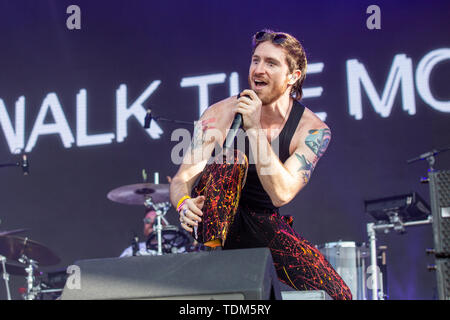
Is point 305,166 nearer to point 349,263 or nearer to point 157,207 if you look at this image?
point 349,263

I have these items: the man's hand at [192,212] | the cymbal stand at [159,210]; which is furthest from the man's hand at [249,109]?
the cymbal stand at [159,210]

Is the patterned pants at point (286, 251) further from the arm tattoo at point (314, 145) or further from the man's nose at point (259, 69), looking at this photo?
the man's nose at point (259, 69)

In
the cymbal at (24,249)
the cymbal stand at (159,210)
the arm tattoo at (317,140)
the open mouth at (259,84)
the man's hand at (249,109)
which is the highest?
the open mouth at (259,84)

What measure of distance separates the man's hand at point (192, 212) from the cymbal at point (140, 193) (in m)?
3.58

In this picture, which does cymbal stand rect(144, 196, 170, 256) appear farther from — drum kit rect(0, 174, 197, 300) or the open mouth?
the open mouth

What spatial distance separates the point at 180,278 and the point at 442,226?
3.48 ft

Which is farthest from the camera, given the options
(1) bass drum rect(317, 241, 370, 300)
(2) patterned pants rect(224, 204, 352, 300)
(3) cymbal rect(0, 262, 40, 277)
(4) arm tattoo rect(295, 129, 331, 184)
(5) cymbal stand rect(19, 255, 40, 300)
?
(3) cymbal rect(0, 262, 40, 277)

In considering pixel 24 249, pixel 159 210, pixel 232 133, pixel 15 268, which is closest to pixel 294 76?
pixel 232 133

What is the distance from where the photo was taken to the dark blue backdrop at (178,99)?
5.77 metres

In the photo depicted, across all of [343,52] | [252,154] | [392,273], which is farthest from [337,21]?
[252,154]

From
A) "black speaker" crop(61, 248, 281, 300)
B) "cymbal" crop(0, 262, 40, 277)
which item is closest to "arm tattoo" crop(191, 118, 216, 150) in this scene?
"black speaker" crop(61, 248, 281, 300)

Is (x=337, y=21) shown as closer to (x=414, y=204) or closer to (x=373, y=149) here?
(x=373, y=149)

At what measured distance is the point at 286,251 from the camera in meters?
2.26

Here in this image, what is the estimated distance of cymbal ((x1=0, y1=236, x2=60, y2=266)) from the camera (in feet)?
18.2
